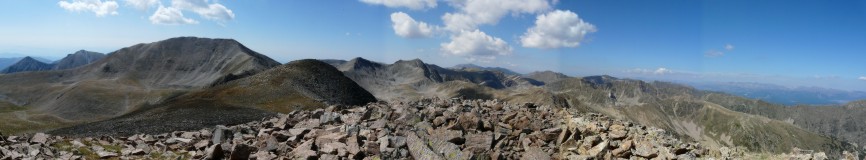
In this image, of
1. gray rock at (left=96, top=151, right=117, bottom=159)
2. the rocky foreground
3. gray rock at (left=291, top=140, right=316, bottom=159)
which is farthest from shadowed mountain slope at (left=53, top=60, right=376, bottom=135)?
gray rock at (left=291, top=140, right=316, bottom=159)

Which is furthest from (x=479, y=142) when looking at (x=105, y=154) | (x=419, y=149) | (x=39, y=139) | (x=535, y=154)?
(x=39, y=139)

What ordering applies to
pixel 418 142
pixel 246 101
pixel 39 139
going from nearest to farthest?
pixel 418 142 → pixel 39 139 → pixel 246 101

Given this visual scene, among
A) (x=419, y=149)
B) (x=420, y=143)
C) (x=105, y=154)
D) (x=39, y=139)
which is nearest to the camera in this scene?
(x=419, y=149)

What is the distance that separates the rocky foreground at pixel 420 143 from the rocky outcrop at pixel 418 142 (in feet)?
0.15

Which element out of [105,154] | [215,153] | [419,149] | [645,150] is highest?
[645,150]

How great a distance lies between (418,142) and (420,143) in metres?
0.23

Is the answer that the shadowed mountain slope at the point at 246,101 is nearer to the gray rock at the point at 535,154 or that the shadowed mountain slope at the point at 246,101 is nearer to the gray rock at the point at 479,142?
the gray rock at the point at 479,142

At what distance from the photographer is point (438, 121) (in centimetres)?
3080

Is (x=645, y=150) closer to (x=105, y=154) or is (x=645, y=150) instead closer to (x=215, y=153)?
(x=215, y=153)

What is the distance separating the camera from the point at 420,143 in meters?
23.8

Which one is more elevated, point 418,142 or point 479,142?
point 418,142

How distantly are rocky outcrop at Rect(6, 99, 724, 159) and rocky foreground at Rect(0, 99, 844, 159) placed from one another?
0.05m

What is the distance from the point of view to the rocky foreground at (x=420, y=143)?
75.6 feet

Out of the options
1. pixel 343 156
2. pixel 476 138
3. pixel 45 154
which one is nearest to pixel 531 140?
pixel 476 138
